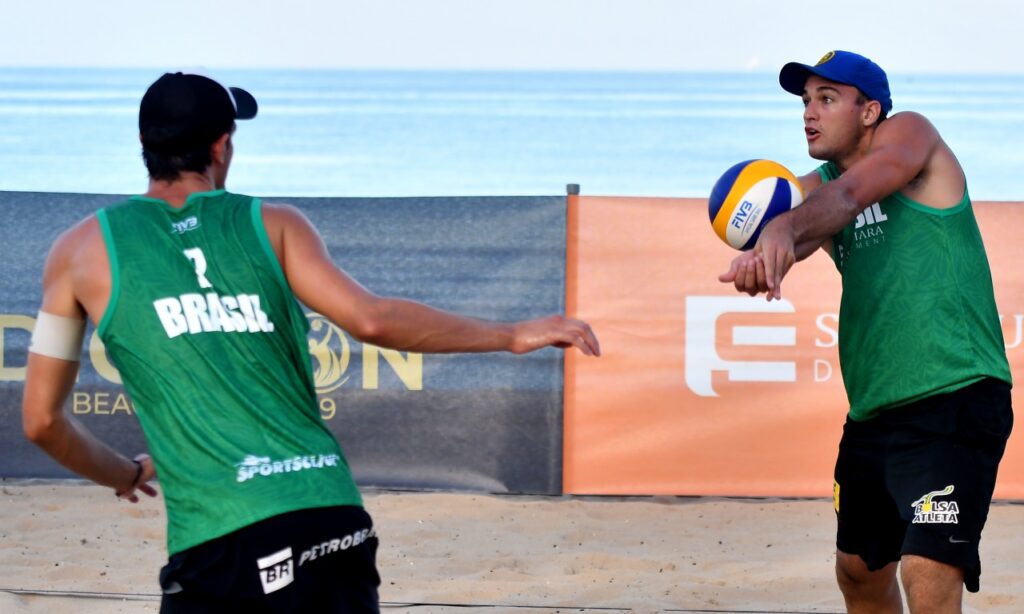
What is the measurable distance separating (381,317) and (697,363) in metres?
4.71

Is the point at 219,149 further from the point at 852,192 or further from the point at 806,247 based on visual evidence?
the point at 852,192

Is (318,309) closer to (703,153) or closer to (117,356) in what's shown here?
(117,356)

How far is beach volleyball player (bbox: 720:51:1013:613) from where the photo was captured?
387 centimetres

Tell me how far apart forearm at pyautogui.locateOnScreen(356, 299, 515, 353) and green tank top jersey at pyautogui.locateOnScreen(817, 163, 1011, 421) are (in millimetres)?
1655

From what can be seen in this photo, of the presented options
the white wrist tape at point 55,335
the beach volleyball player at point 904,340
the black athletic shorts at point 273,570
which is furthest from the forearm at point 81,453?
the beach volleyball player at point 904,340

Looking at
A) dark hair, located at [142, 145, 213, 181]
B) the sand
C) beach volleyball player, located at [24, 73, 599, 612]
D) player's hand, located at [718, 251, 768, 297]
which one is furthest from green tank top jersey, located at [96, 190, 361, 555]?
the sand

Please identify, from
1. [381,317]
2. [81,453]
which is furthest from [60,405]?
[381,317]

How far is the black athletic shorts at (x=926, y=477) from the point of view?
153 inches

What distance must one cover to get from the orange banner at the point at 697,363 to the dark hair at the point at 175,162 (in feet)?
15.0

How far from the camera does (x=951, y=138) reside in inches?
1025

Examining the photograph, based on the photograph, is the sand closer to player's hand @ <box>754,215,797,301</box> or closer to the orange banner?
the orange banner

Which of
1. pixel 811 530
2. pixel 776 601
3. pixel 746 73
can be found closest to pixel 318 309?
pixel 776 601

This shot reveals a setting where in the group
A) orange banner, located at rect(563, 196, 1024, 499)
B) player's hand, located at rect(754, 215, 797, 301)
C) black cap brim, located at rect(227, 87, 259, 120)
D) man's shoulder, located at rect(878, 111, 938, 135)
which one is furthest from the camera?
orange banner, located at rect(563, 196, 1024, 499)

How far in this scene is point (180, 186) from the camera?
2928mm
